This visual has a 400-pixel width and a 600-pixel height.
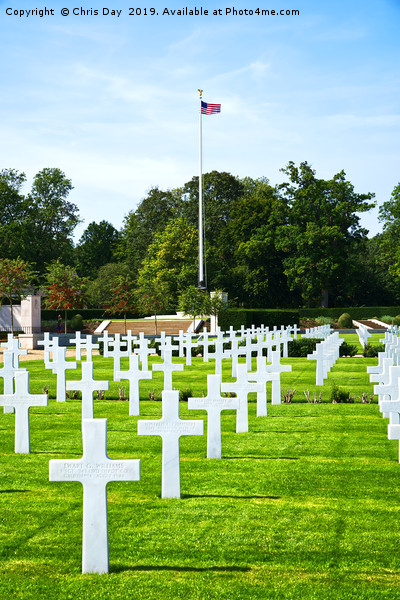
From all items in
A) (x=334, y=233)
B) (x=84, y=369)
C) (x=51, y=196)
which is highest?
(x=51, y=196)

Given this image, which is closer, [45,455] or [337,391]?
[45,455]

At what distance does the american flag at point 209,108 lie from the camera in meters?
44.1

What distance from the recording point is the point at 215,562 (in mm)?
4945

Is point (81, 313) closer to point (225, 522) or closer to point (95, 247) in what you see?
point (95, 247)

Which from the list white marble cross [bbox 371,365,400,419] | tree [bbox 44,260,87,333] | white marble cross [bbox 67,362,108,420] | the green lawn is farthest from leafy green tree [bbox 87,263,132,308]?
white marble cross [bbox 371,365,400,419]

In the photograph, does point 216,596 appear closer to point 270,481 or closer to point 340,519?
point 340,519

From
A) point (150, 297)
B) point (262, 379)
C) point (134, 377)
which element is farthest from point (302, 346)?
point (150, 297)

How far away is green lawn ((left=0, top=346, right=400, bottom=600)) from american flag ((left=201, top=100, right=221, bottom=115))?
3635cm

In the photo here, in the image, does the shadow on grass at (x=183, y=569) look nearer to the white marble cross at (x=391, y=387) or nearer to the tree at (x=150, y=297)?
the white marble cross at (x=391, y=387)

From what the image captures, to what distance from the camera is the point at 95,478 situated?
4691 mm

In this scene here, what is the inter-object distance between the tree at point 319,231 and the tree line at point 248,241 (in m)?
0.09

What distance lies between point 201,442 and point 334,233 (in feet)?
166

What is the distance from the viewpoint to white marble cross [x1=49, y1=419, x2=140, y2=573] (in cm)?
464

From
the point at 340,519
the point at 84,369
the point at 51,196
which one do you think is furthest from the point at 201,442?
the point at 51,196
